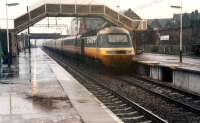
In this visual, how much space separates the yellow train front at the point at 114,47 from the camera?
87.8ft

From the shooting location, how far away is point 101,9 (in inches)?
1957

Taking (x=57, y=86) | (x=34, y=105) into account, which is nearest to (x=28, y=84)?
(x=57, y=86)

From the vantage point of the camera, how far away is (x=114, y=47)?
26.9 metres

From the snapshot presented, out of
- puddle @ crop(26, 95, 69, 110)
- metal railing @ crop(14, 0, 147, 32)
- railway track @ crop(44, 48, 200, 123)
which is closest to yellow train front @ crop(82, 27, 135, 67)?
railway track @ crop(44, 48, 200, 123)

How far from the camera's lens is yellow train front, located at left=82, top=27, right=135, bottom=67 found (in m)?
26.8

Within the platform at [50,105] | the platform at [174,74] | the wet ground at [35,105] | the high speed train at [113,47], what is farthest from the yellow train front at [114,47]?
the wet ground at [35,105]

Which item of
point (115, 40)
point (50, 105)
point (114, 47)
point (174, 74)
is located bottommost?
point (50, 105)

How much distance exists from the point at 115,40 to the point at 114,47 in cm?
54

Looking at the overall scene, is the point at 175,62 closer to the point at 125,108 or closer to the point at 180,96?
the point at 180,96

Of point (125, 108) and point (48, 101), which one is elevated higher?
point (48, 101)

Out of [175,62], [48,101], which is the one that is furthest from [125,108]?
[175,62]

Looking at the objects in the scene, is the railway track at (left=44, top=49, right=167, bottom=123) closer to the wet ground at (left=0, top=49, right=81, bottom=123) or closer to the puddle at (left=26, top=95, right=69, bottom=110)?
the wet ground at (left=0, top=49, right=81, bottom=123)

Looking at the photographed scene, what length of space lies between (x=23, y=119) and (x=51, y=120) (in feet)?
2.46

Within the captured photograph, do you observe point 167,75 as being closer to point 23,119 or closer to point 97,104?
point 97,104
